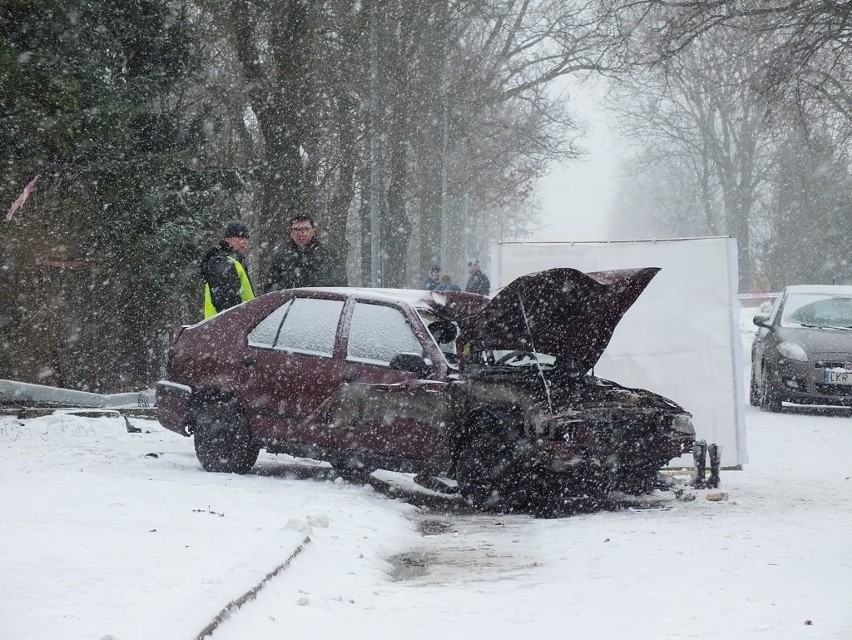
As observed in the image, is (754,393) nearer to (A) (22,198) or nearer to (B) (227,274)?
(B) (227,274)

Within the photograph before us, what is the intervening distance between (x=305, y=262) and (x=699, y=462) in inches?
171

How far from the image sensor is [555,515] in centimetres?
960

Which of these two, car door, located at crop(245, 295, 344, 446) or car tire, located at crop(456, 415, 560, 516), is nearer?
car tire, located at crop(456, 415, 560, 516)

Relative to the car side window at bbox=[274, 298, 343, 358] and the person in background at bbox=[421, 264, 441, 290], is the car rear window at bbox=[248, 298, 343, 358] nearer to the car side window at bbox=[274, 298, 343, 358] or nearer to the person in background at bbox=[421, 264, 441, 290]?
the car side window at bbox=[274, 298, 343, 358]

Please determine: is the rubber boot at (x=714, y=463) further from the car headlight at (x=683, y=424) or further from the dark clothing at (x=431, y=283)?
the dark clothing at (x=431, y=283)

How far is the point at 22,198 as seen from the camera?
50.3 ft

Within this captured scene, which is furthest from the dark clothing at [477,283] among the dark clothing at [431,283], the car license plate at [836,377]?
the car license plate at [836,377]

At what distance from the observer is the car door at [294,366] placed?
34.0 feet

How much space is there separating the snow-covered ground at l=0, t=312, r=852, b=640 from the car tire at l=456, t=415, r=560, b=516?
202 mm

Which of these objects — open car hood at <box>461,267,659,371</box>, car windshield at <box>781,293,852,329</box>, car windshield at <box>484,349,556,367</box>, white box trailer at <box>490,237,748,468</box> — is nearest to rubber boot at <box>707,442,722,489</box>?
white box trailer at <box>490,237,748,468</box>

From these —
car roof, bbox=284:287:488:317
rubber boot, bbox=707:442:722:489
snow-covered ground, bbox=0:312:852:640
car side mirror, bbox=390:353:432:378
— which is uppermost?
car roof, bbox=284:287:488:317

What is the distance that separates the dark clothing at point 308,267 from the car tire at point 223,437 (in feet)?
6.76

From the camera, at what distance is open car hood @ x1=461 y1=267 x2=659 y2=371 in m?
9.58

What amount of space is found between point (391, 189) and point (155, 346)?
13.9 metres
